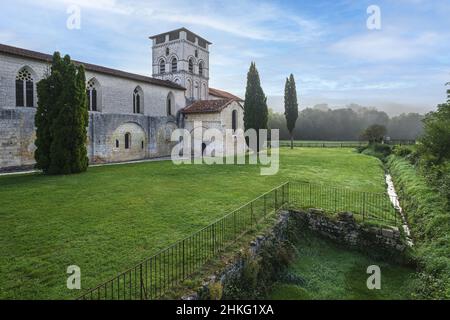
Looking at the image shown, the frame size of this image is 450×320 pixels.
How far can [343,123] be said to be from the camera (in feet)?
269

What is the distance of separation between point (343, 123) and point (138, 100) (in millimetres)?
66813

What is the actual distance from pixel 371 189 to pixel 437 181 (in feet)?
11.3

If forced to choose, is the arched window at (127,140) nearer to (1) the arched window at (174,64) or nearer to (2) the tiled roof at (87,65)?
(2) the tiled roof at (87,65)

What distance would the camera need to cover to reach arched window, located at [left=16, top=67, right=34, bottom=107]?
20219 millimetres

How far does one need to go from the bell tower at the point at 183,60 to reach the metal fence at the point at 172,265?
29.5 m

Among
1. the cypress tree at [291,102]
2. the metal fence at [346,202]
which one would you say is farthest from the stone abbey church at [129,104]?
the metal fence at [346,202]

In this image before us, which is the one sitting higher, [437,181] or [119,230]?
[437,181]

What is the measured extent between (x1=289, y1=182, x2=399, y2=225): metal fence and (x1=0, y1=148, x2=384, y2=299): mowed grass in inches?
71.6

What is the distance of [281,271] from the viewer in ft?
28.4

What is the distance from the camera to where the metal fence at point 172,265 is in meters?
5.60

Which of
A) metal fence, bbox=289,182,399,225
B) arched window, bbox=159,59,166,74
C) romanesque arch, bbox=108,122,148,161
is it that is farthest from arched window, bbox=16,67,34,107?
arched window, bbox=159,59,166,74
